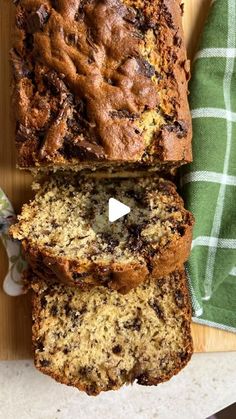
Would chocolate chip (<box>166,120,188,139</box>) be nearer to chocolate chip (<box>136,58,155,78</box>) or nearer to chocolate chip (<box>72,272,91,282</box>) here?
chocolate chip (<box>136,58,155,78</box>)

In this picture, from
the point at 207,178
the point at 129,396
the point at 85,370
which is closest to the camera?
the point at 85,370

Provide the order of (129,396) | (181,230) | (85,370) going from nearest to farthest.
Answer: (181,230) → (85,370) → (129,396)

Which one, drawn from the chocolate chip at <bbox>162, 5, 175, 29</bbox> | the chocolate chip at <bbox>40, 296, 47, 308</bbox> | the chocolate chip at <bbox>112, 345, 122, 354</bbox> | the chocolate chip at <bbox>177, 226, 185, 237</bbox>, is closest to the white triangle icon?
the chocolate chip at <bbox>177, 226, 185, 237</bbox>

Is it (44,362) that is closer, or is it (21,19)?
(21,19)

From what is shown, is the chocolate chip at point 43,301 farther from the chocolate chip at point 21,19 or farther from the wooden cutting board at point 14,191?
the chocolate chip at point 21,19

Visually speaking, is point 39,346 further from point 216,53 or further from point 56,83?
point 216,53

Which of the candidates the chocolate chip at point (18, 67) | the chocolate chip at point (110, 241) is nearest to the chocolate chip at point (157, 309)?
the chocolate chip at point (110, 241)

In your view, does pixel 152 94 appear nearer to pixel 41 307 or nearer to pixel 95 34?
pixel 95 34

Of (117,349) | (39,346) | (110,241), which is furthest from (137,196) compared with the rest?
(39,346)
